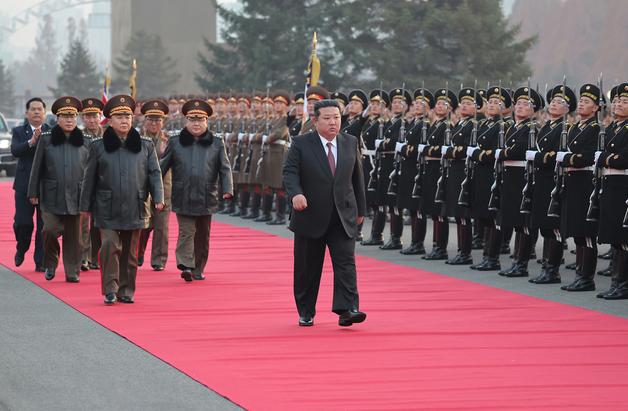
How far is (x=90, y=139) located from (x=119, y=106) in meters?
2.16

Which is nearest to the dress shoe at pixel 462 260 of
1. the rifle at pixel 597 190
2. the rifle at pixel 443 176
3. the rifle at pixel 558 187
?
the rifle at pixel 443 176

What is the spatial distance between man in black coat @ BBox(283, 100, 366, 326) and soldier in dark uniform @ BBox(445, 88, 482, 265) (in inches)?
193

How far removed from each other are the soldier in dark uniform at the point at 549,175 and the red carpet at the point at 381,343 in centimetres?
86

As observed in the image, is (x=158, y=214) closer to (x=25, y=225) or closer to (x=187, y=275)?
(x=25, y=225)

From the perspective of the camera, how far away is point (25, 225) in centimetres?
1527

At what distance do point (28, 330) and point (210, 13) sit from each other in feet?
295

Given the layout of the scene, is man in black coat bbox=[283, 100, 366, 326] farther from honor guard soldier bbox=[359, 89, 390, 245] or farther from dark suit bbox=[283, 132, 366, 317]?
honor guard soldier bbox=[359, 89, 390, 245]

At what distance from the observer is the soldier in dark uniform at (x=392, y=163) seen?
17.9 meters

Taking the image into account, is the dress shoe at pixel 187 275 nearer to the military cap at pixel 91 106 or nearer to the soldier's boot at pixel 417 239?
the military cap at pixel 91 106

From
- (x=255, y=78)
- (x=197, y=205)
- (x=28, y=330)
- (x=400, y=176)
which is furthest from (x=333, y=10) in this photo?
(x=28, y=330)

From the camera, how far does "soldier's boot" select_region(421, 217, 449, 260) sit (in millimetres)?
16797

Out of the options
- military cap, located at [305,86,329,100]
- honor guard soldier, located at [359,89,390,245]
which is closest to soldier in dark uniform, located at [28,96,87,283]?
military cap, located at [305,86,329,100]

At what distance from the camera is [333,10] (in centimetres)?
5003

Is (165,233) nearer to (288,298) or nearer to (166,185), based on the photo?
(166,185)
